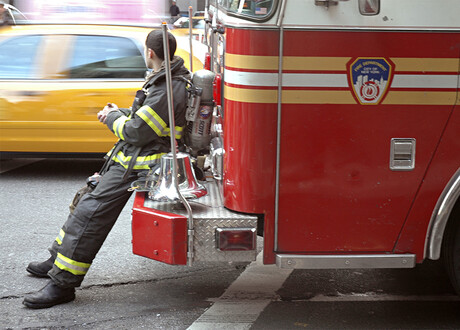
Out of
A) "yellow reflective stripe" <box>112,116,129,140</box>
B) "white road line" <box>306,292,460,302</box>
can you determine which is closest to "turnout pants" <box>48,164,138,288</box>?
"yellow reflective stripe" <box>112,116,129,140</box>

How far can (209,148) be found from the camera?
5.04m

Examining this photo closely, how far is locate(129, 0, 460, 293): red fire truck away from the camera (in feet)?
13.1

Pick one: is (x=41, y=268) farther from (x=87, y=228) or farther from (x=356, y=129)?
(x=356, y=129)

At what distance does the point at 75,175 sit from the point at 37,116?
926 mm

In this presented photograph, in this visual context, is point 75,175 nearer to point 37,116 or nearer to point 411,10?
point 37,116

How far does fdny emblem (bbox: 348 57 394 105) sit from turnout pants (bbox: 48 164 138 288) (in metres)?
1.53

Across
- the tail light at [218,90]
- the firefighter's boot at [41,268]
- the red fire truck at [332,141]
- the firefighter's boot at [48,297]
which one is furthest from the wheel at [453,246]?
the firefighter's boot at [41,268]

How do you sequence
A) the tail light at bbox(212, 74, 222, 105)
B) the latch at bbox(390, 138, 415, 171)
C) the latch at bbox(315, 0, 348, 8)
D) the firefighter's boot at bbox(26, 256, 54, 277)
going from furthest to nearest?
the firefighter's boot at bbox(26, 256, 54, 277), the tail light at bbox(212, 74, 222, 105), the latch at bbox(390, 138, 415, 171), the latch at bbox(315, 0, 348, 8)

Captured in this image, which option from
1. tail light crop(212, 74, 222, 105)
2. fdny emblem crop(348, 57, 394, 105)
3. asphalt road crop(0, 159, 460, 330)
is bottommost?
asphalt road crop(0, 159, 460, 330)

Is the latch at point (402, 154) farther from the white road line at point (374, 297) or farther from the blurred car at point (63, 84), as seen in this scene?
the blurred car at point (63, 84)

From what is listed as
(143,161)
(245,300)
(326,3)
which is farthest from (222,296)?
(326,3)

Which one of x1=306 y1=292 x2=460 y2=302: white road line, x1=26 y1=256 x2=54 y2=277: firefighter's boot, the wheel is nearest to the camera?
the wheel

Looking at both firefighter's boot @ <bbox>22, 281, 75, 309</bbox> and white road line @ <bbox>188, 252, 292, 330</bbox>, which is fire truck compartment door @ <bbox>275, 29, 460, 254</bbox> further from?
firefighter's boot @ <bbox>22, 281, 75, 309</bbox>

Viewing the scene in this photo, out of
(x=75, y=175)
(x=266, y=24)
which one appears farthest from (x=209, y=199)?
(x=75, y=175)
